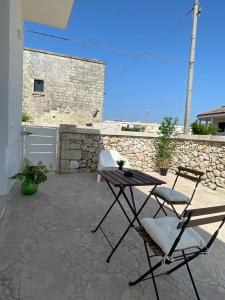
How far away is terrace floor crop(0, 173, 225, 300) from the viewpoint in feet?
5.68

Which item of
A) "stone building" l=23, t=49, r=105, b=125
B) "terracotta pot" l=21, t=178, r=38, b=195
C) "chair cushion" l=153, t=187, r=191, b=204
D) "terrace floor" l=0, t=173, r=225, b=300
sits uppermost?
"stone building" l=23, t=49, r=105, b=125

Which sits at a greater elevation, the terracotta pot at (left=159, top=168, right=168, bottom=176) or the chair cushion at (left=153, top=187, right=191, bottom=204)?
the chair cushion at (left=153, top=187, right=191, bottom=204)

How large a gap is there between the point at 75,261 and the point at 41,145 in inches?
159

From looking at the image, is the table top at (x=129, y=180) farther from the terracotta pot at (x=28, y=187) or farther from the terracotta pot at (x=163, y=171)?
the terracotta pot at (x=163, y=171)

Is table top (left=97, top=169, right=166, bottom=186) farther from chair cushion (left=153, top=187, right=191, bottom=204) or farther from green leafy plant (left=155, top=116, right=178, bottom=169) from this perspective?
green leafy plant (left=155, top=116, right=178, bottom=169)

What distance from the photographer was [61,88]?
1488 centimetres

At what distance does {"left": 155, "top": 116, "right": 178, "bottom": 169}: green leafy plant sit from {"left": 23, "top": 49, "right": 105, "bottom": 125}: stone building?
963 cm

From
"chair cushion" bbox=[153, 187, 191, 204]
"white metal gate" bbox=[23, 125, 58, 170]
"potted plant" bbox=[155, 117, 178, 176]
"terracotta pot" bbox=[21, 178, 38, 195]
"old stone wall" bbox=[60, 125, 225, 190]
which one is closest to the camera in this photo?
"chair cushion" bbox=[153, 187, 191, 204]

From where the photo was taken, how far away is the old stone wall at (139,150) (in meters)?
5.47

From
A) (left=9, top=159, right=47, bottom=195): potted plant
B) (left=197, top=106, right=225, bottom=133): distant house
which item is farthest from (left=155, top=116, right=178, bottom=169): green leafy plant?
(left=197, top=106, right=225, bottom=133): distant house

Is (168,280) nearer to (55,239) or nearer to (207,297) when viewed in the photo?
(207,297)

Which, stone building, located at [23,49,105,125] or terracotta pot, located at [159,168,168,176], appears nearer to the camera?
terracotta pot, located at [159,168,168,176]

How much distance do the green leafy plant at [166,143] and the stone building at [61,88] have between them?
9633 mm

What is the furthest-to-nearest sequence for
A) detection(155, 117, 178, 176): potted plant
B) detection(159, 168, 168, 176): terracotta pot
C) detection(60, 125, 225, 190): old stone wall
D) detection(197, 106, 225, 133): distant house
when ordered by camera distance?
detection(197, 106, 225, 133): distant house
detection(155, 117, 178, 176): potted plant
detection(159, 168, 168, 176): terracotta pot
detection(60, 125, 225, 190): old stone wall
